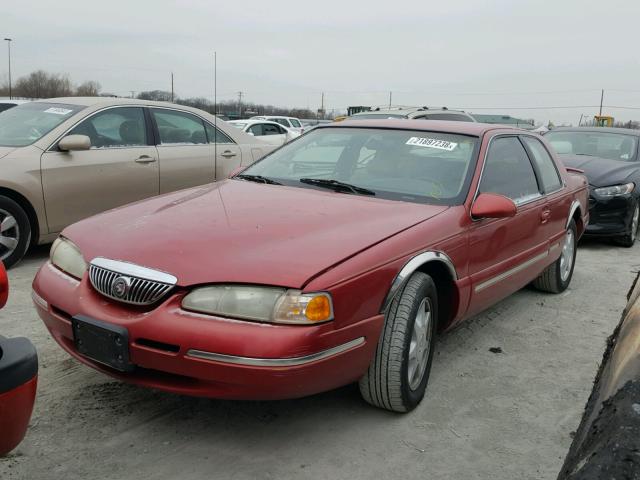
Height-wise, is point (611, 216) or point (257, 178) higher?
point (257, 178)

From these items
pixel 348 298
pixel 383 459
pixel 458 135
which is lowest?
pixel 383 459

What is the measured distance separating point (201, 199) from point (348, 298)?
132cm

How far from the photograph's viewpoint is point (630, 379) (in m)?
1.47

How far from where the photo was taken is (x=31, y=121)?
5.78 m

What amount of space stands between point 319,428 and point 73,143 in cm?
377

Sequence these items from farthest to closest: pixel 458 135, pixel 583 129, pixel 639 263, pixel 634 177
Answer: pixel 583 129 → pixel 634 177 → pixel 639 263 → pixel 458 135

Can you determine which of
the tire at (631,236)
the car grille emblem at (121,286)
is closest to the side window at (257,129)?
the tire at (631,236)

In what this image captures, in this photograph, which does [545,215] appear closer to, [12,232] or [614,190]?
[614,190]

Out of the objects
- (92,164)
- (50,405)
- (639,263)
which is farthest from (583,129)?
(50,405)

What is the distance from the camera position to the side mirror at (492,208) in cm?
333

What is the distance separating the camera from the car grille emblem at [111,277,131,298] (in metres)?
2.57

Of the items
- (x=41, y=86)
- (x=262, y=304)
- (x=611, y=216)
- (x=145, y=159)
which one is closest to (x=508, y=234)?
(x=262, y=304)

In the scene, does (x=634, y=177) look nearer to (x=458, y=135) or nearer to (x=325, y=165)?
(x=458, y=135)

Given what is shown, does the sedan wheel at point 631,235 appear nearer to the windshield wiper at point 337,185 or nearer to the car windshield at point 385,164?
the car windshield at point 385,164
